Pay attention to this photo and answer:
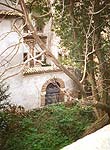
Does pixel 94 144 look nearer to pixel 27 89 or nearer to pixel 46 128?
pixel 46 128

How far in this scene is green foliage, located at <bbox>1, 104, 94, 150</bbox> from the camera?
33.1ft

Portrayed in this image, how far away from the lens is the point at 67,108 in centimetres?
1375

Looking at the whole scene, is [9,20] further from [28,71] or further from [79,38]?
[79,38]

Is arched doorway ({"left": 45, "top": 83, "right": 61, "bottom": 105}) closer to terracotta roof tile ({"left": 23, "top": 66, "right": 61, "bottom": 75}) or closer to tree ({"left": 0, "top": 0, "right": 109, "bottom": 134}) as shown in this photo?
terracotta roof tile ({"left": 23, "top": 66, "right": 61, "bottom": 75})

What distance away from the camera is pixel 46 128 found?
1143cm

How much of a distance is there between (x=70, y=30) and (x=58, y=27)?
60 cm

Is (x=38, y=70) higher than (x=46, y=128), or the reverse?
(x=38, y=70)

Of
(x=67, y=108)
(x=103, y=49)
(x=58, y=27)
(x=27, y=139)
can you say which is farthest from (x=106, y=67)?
(x=67, y=108)

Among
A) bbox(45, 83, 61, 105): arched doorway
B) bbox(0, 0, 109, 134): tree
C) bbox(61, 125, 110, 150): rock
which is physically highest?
bbox(0, 0, 109, 134): tree

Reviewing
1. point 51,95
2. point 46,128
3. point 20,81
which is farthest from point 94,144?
point 51,95

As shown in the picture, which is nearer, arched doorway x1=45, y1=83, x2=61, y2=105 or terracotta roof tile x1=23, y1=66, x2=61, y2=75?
terracotta roof tile x1=23, y1=66, x2=61, y2=75

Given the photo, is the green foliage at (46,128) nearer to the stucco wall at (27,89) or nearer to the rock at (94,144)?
the stucco wall at (27,89)

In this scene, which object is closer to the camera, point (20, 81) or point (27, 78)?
point (20, 81)

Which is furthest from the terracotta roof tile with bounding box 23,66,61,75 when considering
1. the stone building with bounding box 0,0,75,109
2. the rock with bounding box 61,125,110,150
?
the rock with bounding box 61,125,110,150
